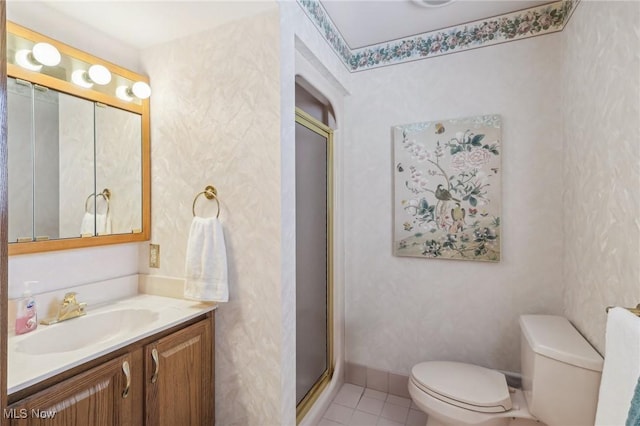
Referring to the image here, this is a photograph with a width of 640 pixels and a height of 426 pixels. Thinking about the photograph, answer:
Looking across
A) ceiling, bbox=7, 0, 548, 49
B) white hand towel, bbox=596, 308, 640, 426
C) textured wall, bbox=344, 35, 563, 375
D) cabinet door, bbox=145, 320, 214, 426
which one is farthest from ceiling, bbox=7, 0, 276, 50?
white hand towel, bbox=596, 308, 640, 426

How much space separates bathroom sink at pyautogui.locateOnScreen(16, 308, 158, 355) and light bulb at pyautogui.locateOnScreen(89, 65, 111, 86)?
3.63 feet

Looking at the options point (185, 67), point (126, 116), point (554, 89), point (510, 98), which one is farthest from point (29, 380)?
point (554, 89)

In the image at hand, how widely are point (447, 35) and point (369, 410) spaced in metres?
2.46

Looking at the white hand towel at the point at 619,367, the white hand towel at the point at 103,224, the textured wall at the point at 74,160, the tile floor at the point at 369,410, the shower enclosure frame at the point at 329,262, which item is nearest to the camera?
the white hand towel at the point at 619,367

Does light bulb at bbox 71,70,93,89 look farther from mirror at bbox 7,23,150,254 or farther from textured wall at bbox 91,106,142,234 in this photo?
textured wall at bbox 91,106,142,234

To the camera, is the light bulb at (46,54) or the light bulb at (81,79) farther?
the light bulb at (81,79)

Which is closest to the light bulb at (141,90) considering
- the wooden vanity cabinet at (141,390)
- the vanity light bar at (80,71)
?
the vanity light bar at (80,71)

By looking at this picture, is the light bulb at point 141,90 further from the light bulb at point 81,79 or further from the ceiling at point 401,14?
the ceiling at point 401,14

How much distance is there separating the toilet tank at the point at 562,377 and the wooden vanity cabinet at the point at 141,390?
1.49 meters

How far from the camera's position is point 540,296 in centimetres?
171

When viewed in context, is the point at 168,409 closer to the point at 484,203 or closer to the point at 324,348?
the point at 324,348

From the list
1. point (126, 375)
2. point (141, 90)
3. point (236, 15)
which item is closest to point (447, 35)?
point (236, 15)

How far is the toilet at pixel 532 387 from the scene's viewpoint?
1.22 m

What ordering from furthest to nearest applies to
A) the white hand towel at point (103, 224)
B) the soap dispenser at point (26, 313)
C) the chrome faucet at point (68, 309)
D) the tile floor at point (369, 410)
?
1. the tile floor at point (369, 410)
2. the white hand towel at point (103, 224)
3. the chrome faucet at point (68, 309)
4. the soap dispenser at point (26, 313)
